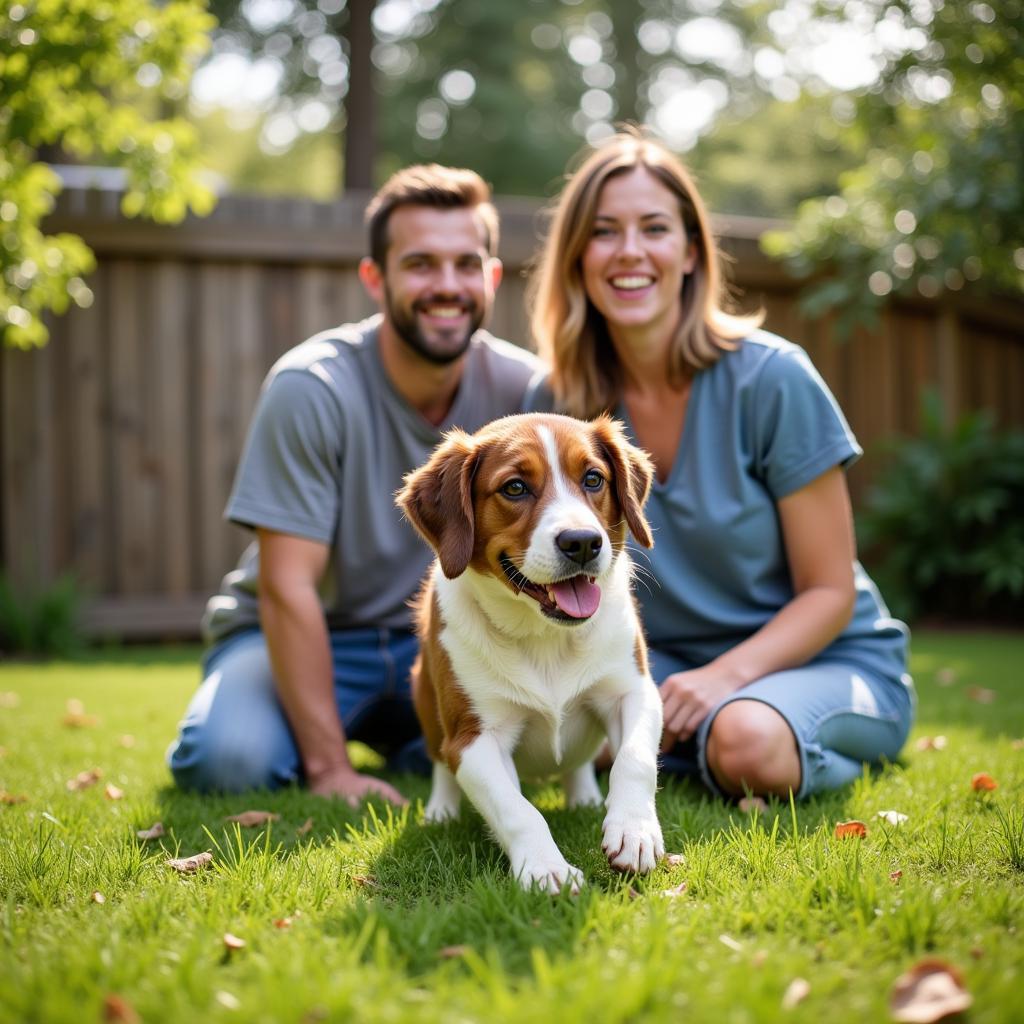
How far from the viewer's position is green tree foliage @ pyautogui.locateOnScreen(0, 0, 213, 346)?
4875 mm

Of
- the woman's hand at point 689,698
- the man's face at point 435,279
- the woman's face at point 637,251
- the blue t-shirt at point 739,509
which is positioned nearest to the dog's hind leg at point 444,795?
the woman's hand at point 689,698

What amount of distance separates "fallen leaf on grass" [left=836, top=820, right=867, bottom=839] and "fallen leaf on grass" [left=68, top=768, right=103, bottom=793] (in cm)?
265

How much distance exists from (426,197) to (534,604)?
215 cm

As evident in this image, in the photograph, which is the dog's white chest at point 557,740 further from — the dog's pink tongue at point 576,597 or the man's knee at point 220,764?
the man's knee at point 220,764

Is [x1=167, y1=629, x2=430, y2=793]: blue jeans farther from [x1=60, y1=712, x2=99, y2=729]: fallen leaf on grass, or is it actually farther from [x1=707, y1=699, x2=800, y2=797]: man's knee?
[x1=707, y1=699, x2=800, y2=797]: man's knee

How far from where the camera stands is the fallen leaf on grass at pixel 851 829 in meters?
2.86

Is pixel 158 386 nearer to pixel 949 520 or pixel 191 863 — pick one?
pixel 191 863

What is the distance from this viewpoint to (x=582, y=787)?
354 centimetres

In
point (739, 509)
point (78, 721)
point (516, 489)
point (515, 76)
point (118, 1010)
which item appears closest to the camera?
point (118, 1010)

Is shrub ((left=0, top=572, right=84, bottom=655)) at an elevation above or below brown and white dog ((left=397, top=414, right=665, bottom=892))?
below

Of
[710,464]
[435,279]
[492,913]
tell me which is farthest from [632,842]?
[435,279]

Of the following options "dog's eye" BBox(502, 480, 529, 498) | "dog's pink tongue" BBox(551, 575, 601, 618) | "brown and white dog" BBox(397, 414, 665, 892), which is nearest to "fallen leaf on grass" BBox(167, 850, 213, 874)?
"brown and white dog" BBox(397, 414, 665, 892)

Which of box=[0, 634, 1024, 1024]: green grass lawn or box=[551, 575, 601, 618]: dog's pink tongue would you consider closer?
box=[0, 634, 1024, 1024]: green grass lawn

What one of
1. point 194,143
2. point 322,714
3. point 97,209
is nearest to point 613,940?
point 322,714
